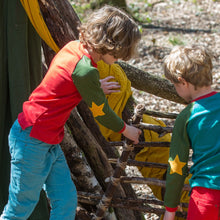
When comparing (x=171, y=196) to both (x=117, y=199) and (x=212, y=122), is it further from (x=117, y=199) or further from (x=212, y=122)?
(x=117, y=199)

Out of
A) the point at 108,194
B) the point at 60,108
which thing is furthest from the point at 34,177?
the point at 108,194

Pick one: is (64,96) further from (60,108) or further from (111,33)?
(111,33)

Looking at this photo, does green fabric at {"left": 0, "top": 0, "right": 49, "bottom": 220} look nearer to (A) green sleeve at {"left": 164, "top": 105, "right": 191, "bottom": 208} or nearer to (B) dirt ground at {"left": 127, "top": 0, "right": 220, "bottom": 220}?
(A) green sleeve at {"left": 164, "top": 105, "right": 191, "bottom": 208}

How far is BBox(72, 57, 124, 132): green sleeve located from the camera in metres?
2.03

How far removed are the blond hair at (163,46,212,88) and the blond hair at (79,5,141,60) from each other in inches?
9.1

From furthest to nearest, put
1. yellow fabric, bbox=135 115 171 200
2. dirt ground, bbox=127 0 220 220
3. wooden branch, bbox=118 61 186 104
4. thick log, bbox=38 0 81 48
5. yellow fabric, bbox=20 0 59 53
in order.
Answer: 1. dirt ground, bbox=127 0 220 220
2. wooden branch, bbox=118 61 186 104
3. yellow fabric, bbox=135 115 171 200
4. thick log, bbox=38 0 81 48
5. yellow fabric, bbox=20 0 59 53

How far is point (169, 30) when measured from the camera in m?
7.83

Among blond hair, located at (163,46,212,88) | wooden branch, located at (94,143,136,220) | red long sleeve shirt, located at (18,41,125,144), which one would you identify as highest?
blond hair, located at (163,46,212,88)

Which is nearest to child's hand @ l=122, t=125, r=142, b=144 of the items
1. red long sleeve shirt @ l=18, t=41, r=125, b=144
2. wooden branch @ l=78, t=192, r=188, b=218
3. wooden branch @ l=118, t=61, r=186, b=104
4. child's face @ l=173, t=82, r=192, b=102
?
red long sleeve shirt @ l=18, t=41, r=125, b=144

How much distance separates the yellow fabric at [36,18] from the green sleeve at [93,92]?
75cm

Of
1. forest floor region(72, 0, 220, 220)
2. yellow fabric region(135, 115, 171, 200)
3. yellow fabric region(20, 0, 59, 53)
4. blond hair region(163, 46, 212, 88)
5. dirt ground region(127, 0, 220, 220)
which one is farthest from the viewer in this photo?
forest floor region(72, 0, 220, 220)

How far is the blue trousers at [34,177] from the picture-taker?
2.22m

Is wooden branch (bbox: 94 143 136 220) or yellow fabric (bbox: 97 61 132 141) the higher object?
yellow fabric (bbox: 97 61 132 141)

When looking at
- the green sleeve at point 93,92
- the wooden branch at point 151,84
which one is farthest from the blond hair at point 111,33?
the wooden branch at point 151,84
